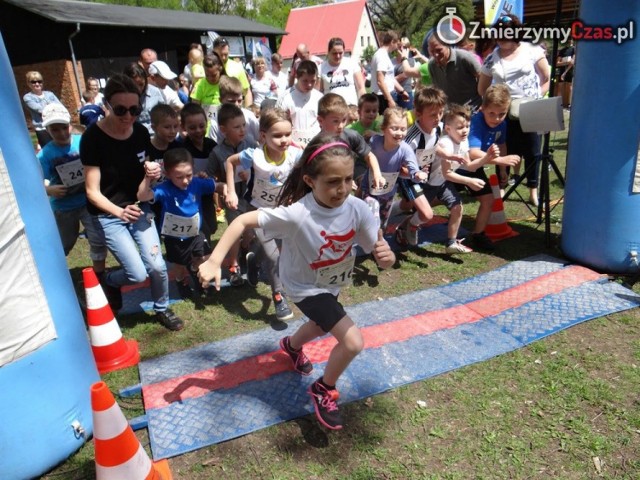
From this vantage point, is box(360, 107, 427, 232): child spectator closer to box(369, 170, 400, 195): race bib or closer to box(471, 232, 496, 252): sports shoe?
box(369, 170, 400, 195): race bib

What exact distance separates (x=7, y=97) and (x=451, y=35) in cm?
613

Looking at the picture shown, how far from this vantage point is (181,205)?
12.9ft

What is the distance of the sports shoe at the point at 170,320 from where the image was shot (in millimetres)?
3842

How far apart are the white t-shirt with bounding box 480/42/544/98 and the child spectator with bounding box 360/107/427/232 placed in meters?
1.79

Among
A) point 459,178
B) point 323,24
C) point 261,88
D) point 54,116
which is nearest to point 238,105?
point 54,116

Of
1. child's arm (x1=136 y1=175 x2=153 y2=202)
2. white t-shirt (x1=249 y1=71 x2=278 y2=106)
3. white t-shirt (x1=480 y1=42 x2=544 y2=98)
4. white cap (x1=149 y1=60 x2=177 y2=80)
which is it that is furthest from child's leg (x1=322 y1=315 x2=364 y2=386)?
white t-shirt (x1=249 y1=71 x2=278 y2=106)

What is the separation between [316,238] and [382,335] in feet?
4.35

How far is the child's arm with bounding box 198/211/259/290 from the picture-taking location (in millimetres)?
2299

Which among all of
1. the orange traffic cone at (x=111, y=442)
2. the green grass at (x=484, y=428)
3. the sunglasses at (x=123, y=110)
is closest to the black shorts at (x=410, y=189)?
the green grass at (x=484, y=428)

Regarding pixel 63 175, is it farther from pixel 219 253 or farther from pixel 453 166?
pixel 453 166

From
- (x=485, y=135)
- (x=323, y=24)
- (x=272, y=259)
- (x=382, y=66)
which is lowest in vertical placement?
(x=272, y=259)

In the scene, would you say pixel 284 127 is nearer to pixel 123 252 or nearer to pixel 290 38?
pixel 123 252

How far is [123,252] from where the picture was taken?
3.62 meters

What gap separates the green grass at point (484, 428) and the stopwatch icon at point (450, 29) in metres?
4.42
